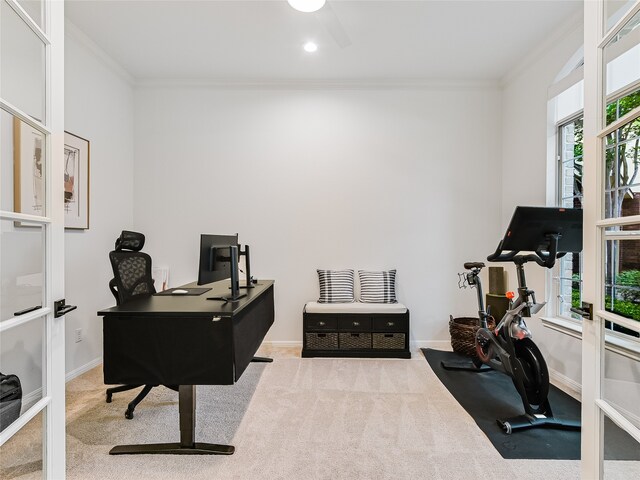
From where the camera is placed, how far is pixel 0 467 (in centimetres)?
104

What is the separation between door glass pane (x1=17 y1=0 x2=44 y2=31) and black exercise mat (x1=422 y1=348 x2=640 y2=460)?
7.91 feet

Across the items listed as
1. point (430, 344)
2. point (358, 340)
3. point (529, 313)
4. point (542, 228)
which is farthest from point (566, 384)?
point (358, 340)

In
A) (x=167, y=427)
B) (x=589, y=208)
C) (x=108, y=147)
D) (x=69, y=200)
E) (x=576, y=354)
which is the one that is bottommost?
(x=167, y=427)

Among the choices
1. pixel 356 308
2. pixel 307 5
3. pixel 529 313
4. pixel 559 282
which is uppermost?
pixel 307 5

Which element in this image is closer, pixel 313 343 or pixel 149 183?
pixel 313 343

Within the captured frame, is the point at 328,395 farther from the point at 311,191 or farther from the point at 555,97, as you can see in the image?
the point at 555,97

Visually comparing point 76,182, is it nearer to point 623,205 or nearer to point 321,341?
point 321,341

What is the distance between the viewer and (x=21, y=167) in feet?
3.85

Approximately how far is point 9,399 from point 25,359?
142mm

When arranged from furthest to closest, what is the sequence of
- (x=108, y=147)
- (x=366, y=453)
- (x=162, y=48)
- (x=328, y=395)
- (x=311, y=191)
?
(x=311, y=191), (x=108, y=147), (x=162, y=48), (x=328, y=395), (x=366, y=453)

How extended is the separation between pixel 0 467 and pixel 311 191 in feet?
11.5

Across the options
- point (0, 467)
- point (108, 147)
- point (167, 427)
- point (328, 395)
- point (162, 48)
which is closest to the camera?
point (0, 467)

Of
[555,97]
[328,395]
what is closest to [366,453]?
[328,395]

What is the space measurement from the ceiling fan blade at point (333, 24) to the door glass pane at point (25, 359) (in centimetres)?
292
